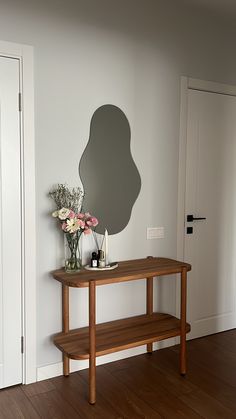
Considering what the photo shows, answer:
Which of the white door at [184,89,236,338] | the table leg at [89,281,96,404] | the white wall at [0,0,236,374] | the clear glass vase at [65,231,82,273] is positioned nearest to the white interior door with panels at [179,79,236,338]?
the white door at [184,89,236,338]

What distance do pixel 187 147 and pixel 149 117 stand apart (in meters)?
0.44

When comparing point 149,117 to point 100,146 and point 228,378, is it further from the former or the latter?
point 228,378

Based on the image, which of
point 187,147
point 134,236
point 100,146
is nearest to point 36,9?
point 100,146

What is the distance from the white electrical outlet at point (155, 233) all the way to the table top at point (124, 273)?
214 mm

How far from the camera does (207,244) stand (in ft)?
10.6

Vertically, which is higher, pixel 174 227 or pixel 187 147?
pixel 187 147

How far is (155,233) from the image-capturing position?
116 inches

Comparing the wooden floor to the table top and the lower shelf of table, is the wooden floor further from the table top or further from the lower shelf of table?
the table top

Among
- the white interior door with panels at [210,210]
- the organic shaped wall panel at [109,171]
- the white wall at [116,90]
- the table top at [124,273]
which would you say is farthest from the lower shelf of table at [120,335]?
the organic shaped wall panel at [109,171]

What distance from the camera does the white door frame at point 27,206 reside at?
232 cm

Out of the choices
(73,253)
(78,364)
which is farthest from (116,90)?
(78,364)

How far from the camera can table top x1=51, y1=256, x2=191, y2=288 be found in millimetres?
2227

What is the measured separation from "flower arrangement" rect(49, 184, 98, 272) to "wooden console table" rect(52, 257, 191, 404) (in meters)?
0.10

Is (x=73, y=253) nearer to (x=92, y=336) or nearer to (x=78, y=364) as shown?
(x=92, y=336)
